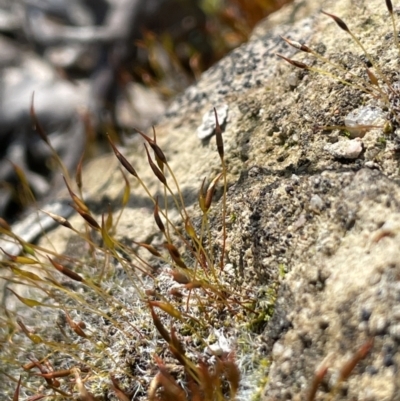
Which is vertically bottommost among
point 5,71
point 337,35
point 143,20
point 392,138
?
point 392,138

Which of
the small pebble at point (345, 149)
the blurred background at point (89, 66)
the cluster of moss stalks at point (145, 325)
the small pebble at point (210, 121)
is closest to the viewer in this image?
the cluster of moss stalks at point (145, 325)

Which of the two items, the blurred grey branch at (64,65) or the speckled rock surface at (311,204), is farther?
the blurred grey branch at (64,65)

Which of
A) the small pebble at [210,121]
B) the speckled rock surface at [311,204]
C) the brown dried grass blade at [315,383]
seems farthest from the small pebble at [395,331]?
the small pebble at [210,121]

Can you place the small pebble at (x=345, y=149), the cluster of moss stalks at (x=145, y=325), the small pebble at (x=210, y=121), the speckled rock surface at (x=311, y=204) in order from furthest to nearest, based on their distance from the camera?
the small pebble at (x=210, y=121) → the small pebble at (x=345, y=149) → the cluster of moss stalks at (x=145, y=325) → the speckled rock surface at (x=311, y=204)

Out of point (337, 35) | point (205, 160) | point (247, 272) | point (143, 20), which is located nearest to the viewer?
point (247, 272)

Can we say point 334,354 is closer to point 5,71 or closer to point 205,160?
point 205,160

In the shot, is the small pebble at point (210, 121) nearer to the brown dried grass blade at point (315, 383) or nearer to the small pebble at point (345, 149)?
the small pebble at point (345, 149)

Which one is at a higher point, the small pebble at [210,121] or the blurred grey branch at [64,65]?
the blurred grey branch at [64,65]

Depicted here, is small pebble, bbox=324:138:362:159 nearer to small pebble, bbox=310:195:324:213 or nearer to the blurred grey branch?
small pebble, bbox=310:195:324:213

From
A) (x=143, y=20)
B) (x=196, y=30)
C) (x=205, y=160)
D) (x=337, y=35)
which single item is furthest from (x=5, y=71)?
(x=337, y=35)
